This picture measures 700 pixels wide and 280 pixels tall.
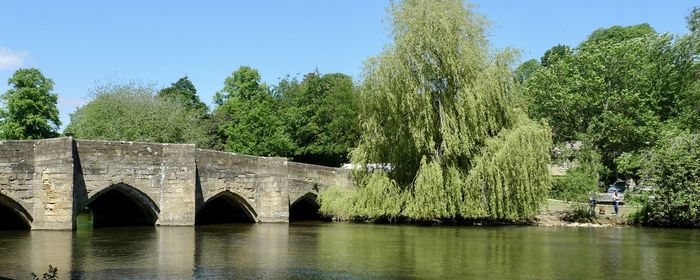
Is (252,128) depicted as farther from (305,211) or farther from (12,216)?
(12,216)

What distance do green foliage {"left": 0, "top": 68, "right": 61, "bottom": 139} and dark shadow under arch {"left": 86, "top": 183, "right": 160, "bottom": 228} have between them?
2299 centimetres

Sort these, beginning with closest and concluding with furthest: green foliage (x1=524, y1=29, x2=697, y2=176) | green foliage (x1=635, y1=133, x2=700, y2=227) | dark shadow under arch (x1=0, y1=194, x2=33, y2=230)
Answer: dark shadow under arch (x1=0, y1=194, x2=33, y2=230) → green foliage (x1=635, y1=133, x2=700, y2=227) → green foliage (x1=524, y1=29, x2=697, y2=176)

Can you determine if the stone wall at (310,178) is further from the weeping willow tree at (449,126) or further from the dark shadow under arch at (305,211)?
the weeping willow tree at (449,126)

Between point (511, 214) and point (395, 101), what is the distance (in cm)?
676

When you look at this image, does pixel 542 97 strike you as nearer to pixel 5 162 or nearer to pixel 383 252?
pixel 383 252

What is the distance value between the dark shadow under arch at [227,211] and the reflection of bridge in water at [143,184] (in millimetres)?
52

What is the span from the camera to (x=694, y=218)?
31.6 meters

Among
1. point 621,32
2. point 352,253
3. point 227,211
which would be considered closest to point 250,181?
point 227,211

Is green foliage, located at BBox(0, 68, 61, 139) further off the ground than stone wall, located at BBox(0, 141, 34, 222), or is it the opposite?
green foliage, located at BBox(0, 68, 61, 139)

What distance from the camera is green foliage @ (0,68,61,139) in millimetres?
53062

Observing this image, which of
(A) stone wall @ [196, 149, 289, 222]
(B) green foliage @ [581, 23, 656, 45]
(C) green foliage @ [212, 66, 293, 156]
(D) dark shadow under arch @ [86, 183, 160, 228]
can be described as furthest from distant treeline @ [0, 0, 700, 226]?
(C) green foliage @ [212, 66, 293, 156]

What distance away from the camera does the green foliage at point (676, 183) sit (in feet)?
102

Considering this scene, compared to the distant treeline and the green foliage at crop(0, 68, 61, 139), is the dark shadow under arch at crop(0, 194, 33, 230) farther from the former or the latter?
the green foliage at crop(0, 68, 61, 139)

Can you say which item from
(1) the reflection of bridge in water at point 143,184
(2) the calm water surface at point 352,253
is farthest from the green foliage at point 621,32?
(1) the reflection of bridge in water at point 143,184
